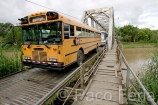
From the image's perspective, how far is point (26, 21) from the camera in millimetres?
4762

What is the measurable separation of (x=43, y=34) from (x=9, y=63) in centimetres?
267

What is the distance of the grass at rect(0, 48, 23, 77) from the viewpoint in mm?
5285

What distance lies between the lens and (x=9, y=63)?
18.3 ft

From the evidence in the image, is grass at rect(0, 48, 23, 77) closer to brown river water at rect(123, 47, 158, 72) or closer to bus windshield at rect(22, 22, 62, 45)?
bus windshield at rect(22, 22, 62, 45)

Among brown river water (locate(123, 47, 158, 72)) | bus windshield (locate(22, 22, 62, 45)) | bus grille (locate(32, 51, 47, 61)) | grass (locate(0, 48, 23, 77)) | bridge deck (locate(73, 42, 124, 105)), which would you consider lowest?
brown river water (locate(123, 47, 158, 72))

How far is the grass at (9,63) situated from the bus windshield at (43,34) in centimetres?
156

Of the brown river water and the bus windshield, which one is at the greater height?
the bus windshield

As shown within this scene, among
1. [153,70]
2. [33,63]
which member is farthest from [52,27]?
[153,70]

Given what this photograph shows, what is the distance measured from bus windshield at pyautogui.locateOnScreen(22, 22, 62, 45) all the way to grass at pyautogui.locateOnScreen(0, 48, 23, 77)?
1.56 metres

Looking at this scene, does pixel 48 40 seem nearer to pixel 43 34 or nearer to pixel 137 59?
pixel 43 34

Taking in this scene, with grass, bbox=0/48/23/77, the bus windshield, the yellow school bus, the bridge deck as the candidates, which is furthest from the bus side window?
grass, bbox=0/48/23/77

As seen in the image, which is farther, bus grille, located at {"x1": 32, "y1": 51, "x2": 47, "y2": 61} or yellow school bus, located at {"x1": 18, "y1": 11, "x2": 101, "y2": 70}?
bus grille, located at {"x1": 32, "y1": 51, "x2": 47, "y2": 61}

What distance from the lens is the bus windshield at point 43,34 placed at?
4166mm

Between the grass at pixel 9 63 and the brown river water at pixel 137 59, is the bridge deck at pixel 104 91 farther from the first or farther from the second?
the grass at pixel 9 63
